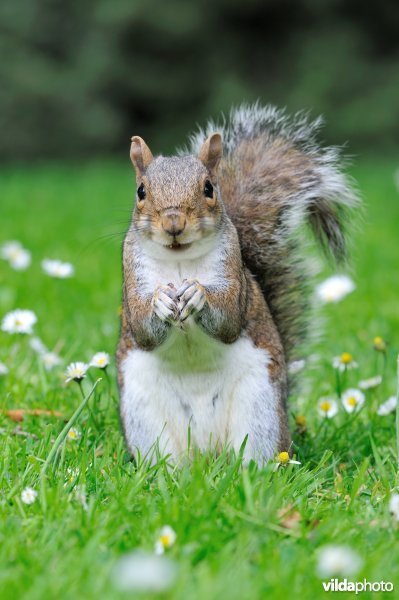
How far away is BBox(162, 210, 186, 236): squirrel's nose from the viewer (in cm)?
175

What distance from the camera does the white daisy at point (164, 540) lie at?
1.36 metres

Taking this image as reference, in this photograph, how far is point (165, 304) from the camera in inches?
70.2

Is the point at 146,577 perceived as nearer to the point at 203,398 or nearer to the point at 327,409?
Result: the point at 203,398

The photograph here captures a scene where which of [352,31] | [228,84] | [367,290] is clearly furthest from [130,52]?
[367,290]

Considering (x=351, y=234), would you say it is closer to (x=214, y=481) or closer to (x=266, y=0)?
(x=214, y=481)

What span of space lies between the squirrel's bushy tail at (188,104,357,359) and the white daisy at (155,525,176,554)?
90cm

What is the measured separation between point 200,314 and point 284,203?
0.44m

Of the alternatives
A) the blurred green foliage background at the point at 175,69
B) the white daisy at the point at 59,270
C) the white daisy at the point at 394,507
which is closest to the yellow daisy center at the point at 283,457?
Answer: the white daisy at the point at 394,507

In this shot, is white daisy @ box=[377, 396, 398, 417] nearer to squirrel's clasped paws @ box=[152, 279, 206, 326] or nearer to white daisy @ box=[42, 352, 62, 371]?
squirrel's clasped paws @ box=[152, 279, 206, 326]

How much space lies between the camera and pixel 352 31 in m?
11.0

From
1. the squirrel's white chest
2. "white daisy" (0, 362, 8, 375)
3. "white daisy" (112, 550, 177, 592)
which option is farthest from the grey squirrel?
"white daisy" (112, 550, 177, 592)

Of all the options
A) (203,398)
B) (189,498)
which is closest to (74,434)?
(203,398)

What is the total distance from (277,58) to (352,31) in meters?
1.00

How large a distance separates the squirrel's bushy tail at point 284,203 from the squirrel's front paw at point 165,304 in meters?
0.39
